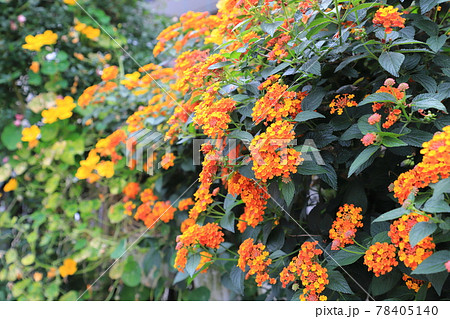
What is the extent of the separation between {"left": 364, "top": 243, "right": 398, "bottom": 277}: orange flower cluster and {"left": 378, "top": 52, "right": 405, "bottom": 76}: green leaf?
1.05ft

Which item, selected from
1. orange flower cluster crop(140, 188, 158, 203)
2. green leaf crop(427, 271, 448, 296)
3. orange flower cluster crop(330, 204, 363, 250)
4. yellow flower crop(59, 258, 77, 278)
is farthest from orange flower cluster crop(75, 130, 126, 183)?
green leaf crop(427, 271, 448, 296)

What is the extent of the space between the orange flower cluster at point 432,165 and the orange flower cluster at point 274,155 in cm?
19

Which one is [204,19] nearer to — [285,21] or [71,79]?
[285,21]

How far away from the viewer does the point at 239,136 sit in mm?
844

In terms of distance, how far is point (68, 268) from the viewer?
1.84m

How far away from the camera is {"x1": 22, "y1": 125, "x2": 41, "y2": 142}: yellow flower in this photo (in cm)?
181

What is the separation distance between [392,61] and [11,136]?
173 centimetres

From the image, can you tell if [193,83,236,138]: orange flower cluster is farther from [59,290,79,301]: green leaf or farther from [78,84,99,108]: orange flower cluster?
[59,290,79,301]: green leaf

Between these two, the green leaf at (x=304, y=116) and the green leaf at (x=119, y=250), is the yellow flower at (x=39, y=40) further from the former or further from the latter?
the green leaf at (x=304, y=116)

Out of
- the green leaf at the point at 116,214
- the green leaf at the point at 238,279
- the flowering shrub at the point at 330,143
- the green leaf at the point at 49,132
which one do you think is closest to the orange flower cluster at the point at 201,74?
the flowering shrub at the point at 330,143

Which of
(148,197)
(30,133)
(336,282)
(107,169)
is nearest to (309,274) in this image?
(336,282)

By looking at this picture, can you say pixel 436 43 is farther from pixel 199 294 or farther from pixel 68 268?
pixel 68 268

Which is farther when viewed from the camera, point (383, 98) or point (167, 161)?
point (167, 161)
